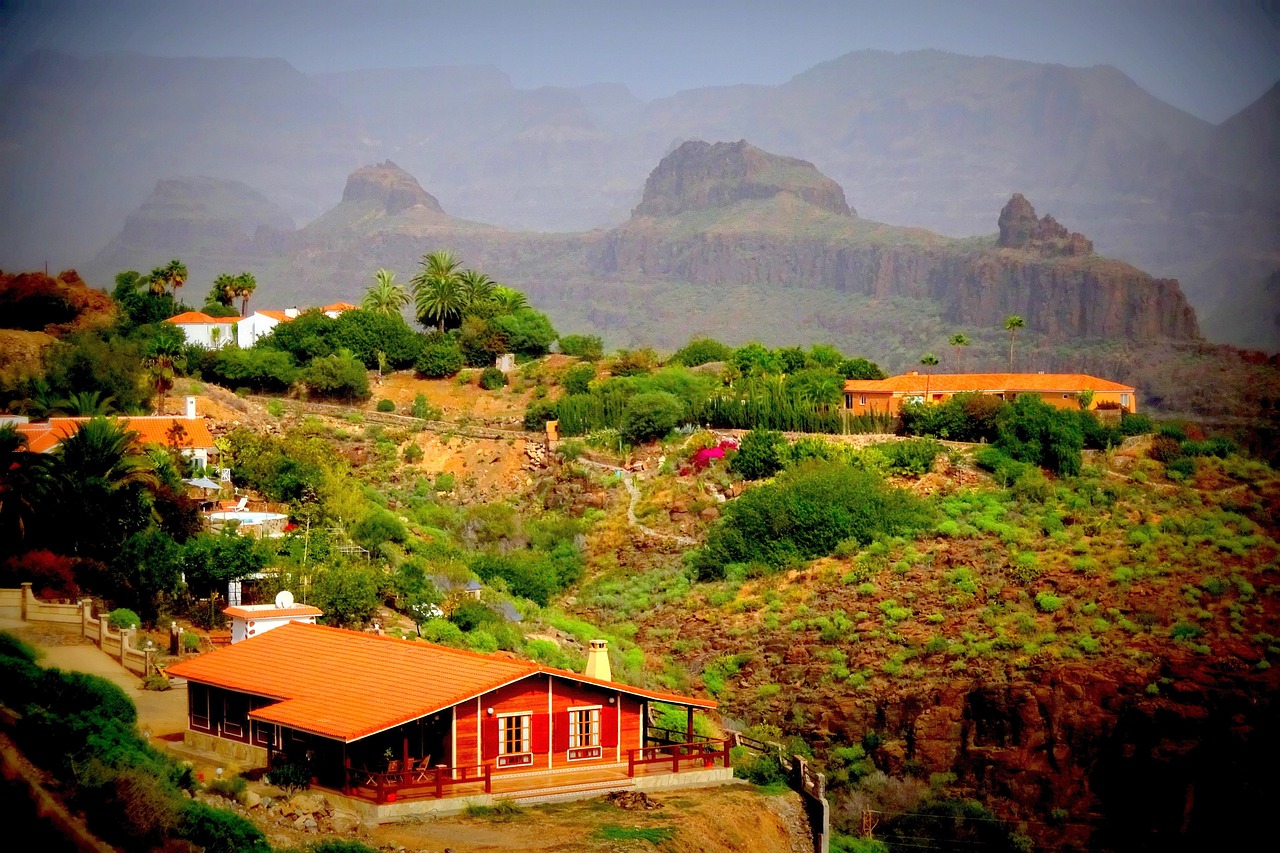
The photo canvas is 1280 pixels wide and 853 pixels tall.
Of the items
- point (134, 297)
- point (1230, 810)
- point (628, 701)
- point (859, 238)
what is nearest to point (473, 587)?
point (628, 701)

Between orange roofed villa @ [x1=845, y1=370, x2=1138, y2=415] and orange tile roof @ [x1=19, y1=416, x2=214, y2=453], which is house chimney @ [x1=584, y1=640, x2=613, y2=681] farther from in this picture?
orange roofed villa @ [x1=845, y1=370, x2=1138, y2=415]

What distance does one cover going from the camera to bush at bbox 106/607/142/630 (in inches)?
1550

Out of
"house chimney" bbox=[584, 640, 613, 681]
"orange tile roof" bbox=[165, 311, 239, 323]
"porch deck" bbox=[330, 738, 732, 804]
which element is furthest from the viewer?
"orange tile roof" bbox=[165, 311, 239, 323]

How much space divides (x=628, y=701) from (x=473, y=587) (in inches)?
792

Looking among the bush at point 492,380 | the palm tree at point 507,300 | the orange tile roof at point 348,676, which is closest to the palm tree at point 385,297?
the palm tree at point 507,300

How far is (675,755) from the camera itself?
108ft

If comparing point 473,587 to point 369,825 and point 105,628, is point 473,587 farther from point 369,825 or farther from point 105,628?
point 369,825

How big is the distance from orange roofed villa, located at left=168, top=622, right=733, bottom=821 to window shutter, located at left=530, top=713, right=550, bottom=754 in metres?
0.02

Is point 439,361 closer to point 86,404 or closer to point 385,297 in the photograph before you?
point 385,297

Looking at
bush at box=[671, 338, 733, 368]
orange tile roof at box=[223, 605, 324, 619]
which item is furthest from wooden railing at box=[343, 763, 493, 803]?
bush at box=[671, 338, 733, 368]

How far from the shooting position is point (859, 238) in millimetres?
199750

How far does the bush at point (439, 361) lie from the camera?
8419cm

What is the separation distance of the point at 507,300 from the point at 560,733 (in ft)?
210

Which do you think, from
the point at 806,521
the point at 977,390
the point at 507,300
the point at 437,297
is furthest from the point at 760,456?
the point at 437,297
